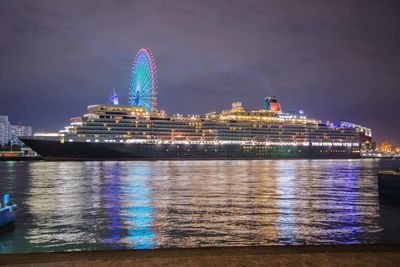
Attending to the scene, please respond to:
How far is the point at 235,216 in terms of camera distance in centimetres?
1712

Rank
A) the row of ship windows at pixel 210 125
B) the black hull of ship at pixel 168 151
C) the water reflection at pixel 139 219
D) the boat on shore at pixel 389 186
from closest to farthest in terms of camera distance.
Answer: the water reflection at pixel 139 219 < the boat on shore at pixel 389 186 < the black hull of ship at pixel 168 151 < the row of ship windows at pixel 210 125

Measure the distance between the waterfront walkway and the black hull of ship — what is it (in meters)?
85.9

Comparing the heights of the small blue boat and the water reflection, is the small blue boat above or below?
above

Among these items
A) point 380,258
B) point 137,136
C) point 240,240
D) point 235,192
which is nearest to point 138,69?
point 137,136

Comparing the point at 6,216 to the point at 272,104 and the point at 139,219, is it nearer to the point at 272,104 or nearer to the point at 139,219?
the point at 139,219

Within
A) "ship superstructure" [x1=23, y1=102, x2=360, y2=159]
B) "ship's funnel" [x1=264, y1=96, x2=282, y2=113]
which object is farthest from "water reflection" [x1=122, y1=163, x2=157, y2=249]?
"ship's funnel" [x1=264, y1=96, x2=282, y2=113]

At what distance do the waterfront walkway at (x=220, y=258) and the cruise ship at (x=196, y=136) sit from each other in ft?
282

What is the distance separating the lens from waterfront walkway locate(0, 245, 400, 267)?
6.12 m

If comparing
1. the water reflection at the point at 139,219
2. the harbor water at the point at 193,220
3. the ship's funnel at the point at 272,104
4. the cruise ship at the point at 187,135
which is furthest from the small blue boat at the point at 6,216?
the ship's funnel at the point at 272,104

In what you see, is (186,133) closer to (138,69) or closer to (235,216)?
(138,69)

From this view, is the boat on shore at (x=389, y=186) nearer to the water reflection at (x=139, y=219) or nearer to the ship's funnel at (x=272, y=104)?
the water reflection at (x=139, y=219)

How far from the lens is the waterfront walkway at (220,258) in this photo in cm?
612

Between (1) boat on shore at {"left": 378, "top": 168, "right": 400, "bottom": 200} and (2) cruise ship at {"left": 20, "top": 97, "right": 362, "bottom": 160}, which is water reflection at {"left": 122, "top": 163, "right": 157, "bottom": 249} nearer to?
(1) boat on shore at {"left": 378, "top": 168, "right": 400, "bottom": 200}

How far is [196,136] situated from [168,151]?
1132cm
